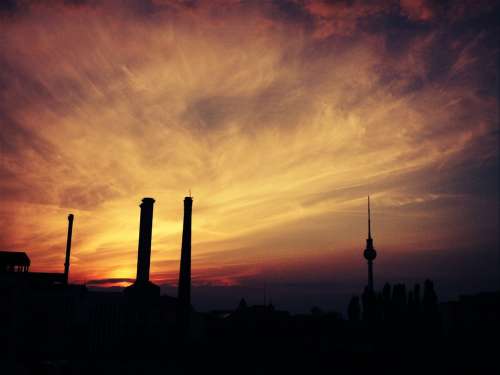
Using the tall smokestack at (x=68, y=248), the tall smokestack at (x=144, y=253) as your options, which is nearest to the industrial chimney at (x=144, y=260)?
the tall smokestack at (x=144, y=253)

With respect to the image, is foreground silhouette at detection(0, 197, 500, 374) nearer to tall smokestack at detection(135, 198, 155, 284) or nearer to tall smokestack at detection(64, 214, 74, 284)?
tall smokestack at detection(135, 198, 155, 284)

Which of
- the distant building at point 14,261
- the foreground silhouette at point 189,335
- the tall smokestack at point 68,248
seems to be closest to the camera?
the foreground silhouette at point 189,335

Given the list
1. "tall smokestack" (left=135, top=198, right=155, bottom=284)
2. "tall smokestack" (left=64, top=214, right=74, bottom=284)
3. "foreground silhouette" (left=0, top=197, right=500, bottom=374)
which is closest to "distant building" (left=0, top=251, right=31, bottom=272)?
"foreground silhouette" (left=0, top=197, right=500, bottom=374)

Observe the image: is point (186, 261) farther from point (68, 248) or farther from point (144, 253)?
point (68, 248)

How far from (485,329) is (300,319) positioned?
14977 millimetres

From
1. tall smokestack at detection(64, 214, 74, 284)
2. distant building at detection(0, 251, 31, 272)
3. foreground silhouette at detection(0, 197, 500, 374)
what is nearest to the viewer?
foreground silhouette at detection(0, 197, 500, 374)

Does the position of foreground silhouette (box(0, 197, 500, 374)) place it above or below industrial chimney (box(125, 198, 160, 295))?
below

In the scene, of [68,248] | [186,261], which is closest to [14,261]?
[68,248]

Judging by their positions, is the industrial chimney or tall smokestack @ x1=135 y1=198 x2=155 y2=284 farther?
Result: tall smokestack @ x1=135 y1=198 x2=155 y2=284

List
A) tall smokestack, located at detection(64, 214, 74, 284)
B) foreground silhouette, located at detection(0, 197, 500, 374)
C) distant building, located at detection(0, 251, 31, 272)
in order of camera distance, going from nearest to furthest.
Answer: foreground silhouette, located at detection(0, 197, 500, 374), distant building, located at detection(0, 251, 31, 272), tall smokestack, located at detection(64, 214, 74, 284)

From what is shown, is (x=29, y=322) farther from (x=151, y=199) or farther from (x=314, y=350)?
(x=314, y=350)

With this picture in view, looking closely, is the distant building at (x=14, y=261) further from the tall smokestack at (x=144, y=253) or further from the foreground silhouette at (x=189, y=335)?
the tall smokestack at (x=144, y=253)

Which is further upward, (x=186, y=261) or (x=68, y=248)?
(x=68, y=248)

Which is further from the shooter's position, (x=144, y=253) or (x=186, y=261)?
(x=186, y=261)
